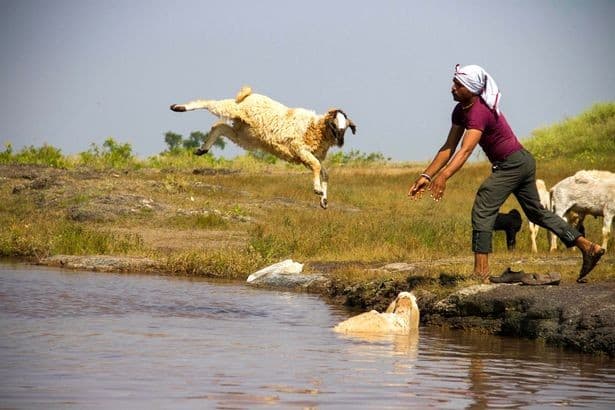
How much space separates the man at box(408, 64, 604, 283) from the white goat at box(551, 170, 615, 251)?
7.80 metres

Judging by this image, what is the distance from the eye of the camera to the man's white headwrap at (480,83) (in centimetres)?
1130

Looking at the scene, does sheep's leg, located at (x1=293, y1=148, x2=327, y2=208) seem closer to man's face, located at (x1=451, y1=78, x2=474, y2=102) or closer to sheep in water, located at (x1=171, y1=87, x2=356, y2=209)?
sheep in water, located at (x1=171, y1=87, x2=356, y2=209)

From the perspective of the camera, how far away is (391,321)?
37.4ft

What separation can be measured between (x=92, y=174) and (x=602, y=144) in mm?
25550

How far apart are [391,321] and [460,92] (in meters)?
2.44

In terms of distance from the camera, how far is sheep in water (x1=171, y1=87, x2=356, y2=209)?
700 inches

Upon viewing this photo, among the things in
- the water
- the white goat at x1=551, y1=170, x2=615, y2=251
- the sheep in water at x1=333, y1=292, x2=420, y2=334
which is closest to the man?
the sheep in water at x1=333, y1=292, x2=420, y2=334

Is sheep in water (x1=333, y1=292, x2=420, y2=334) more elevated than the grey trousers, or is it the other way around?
the grey trousers

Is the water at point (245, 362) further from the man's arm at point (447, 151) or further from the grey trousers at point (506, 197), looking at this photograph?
the man's arm at point (447, 151)

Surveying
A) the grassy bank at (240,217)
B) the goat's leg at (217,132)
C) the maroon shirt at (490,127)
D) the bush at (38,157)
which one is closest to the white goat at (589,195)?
the grassy bank at (240,217)

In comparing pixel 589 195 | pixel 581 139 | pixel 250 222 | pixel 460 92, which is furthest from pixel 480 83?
pixel 581 139

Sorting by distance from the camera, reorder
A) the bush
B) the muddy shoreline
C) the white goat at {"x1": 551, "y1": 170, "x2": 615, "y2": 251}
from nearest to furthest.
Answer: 1. the muddy shoreline
2. the white goat at {"x1": 551, "y1": 170, "x2": 615, "y2": 251}
3. the bush

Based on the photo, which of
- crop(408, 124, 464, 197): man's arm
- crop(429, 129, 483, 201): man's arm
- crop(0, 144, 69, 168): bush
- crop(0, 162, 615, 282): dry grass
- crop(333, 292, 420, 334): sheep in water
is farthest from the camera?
crop(0, 144, 69, 168): bush

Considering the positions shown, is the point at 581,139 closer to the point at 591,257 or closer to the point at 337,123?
→ the point at 337,123
